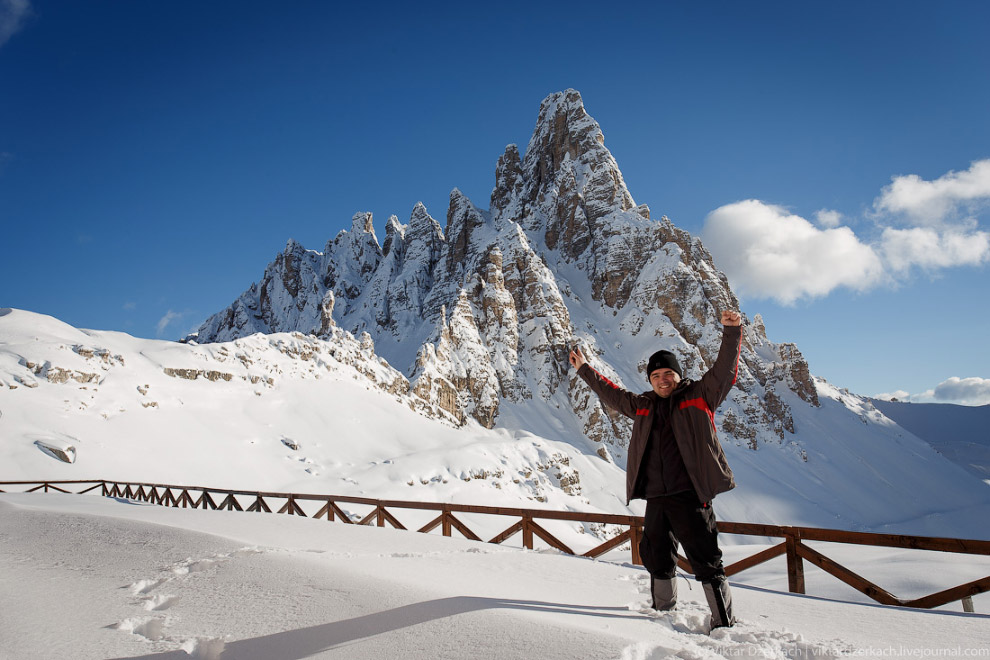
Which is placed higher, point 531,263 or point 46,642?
point 531,263

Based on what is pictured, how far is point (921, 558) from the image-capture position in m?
8.34

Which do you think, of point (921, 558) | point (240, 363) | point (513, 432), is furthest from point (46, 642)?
point (513, 432)

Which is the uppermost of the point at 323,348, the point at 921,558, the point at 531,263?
the point at 531,263

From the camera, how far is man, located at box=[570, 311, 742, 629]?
3.67 m

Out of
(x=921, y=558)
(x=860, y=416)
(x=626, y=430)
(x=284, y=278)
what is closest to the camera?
(x=921, y=558)

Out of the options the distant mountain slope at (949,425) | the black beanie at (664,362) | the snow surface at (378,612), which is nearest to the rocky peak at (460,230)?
the snow surface at (378,612)

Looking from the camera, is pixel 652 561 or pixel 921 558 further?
pixel 921 558

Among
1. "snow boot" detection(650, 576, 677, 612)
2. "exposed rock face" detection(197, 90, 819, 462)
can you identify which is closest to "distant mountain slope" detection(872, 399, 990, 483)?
"exposed rock face" detection(197, 90, 819, 462)

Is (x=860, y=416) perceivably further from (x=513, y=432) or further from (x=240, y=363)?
(x=240, y=363)

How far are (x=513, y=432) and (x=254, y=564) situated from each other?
66.7 m

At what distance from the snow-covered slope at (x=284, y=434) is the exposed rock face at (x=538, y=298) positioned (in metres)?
8.45

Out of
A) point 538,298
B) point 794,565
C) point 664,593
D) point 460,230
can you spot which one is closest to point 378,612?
point 664,593

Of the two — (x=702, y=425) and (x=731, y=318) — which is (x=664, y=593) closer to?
(x=702, y=425)

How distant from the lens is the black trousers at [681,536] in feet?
12.1
